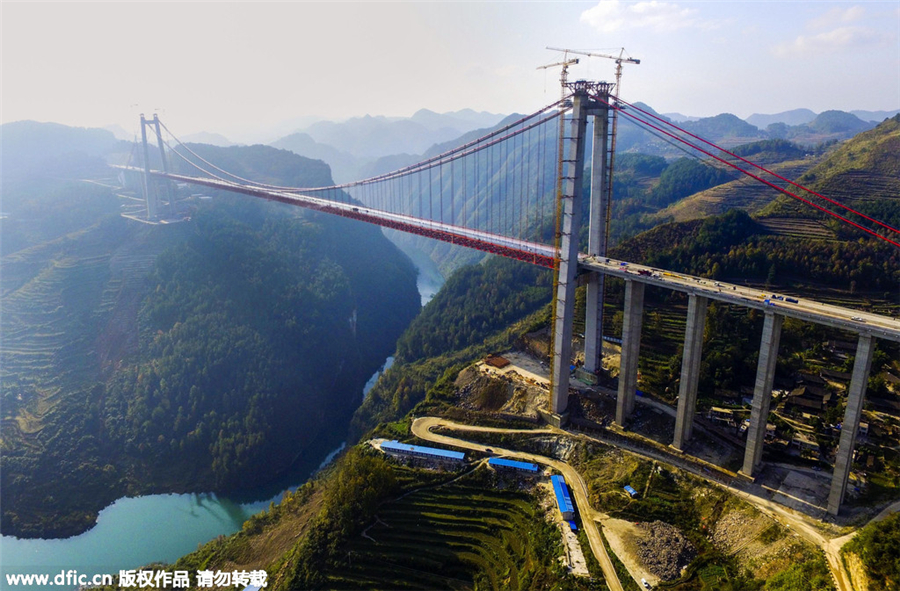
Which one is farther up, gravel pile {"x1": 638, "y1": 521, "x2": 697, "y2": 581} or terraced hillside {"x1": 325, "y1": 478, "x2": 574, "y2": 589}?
gravel pile {"x1": 638, "y1": 521, "x2": 697, "y2": 581}

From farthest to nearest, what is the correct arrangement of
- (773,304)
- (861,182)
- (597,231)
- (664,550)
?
(861,182) → (597,231) → (773,304) → (664,550)

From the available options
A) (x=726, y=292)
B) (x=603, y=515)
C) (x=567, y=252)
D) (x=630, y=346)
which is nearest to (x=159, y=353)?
(x=567, y=252)

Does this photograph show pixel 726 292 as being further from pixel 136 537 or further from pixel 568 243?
pixel 136 537

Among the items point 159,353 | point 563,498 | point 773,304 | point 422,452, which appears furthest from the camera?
point 159,353

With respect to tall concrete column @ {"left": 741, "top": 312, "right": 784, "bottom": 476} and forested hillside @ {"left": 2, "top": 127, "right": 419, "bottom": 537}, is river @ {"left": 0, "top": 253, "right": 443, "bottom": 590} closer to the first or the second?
forested hillside @ {"left": 2, "top": 127, "right": 419, "bottom": 537}

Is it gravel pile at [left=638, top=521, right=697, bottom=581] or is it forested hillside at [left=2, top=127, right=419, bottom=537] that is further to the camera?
forested hillside at [left=2, top=127, right=419, bottom=537]

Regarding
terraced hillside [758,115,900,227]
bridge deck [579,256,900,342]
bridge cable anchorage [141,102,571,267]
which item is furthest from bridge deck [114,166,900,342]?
terraced hillside [758,115,900,227]

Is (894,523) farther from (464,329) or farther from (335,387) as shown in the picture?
(335,387)
